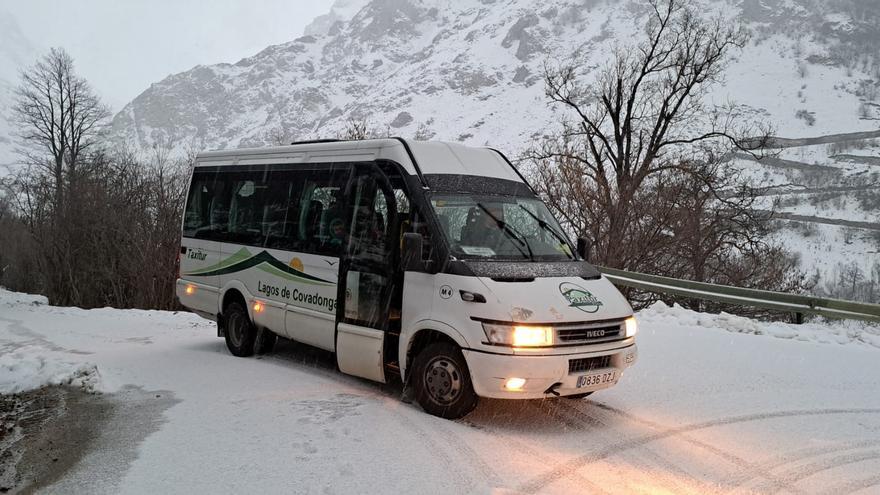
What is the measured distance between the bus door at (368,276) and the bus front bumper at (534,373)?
1214 millimetres

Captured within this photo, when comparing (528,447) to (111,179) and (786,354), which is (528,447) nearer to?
(786,354)

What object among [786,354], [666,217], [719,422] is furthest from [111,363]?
[666,217]

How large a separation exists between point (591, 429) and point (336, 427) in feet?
7.38

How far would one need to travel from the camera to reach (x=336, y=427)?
18.0 feet

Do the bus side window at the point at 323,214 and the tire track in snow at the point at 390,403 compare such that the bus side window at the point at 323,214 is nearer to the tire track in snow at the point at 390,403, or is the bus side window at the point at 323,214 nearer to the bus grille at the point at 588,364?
the tire track in snow at the point at 390,403

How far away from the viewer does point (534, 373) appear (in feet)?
17.3

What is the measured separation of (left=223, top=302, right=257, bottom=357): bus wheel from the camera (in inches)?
336

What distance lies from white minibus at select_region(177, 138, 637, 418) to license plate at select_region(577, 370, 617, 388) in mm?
13

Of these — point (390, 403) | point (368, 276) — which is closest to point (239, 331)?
point (368, 276)

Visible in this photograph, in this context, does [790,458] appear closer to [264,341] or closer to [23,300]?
[264,341]

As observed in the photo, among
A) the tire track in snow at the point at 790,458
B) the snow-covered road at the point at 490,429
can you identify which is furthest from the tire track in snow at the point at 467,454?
the tire track in snow at the point at 790,458

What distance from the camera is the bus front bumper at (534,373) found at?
527 centimetres

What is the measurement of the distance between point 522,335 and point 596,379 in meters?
0.88

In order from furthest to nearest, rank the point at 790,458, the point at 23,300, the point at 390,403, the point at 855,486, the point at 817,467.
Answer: the point at 23,300, the point at 390,403, the point at 790,458, the point at 817,467, the point at 855,486
